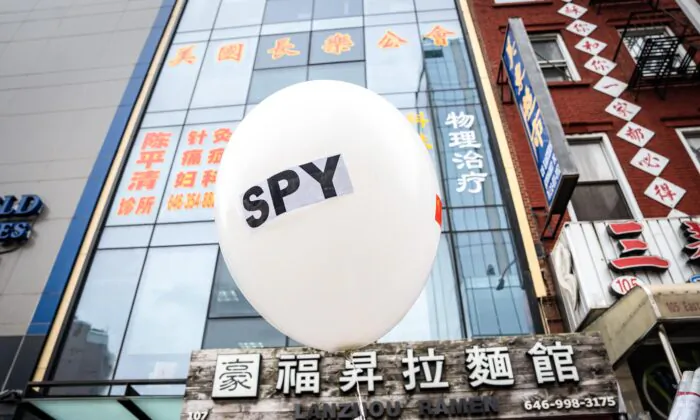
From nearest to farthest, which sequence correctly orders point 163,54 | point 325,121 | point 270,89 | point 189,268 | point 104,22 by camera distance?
point 325,121, point 189,268, point 270,89, point 163,54, point 104,22

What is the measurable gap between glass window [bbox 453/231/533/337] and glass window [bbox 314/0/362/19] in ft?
20.5

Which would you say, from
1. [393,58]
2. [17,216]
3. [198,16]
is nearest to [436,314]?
[393,58]

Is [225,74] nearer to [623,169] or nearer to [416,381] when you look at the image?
[416,381]

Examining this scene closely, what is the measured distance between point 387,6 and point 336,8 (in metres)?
1.18

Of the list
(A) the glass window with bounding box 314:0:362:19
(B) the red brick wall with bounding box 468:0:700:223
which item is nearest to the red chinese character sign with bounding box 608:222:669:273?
(B) the red brick wall with bounding box 468:0:700:223

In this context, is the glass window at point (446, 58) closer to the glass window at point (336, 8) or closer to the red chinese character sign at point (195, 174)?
the glass window at point (336, 8)

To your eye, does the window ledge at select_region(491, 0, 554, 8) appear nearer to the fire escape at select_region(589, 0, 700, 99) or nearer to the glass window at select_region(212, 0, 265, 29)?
the fire escape at select_region(589, 0, 700, 99)

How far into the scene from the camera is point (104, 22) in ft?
36.9

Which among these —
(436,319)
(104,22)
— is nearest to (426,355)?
(436,319)

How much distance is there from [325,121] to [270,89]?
24.2ft

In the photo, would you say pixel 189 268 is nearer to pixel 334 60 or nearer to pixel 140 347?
pixel 140 347

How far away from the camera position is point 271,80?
9.45 metres

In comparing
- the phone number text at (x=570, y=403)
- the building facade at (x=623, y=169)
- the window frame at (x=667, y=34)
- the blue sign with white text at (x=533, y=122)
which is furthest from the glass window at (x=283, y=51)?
the phone number text at (x=570, y=403)

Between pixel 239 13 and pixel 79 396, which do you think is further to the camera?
pixel 239 13
